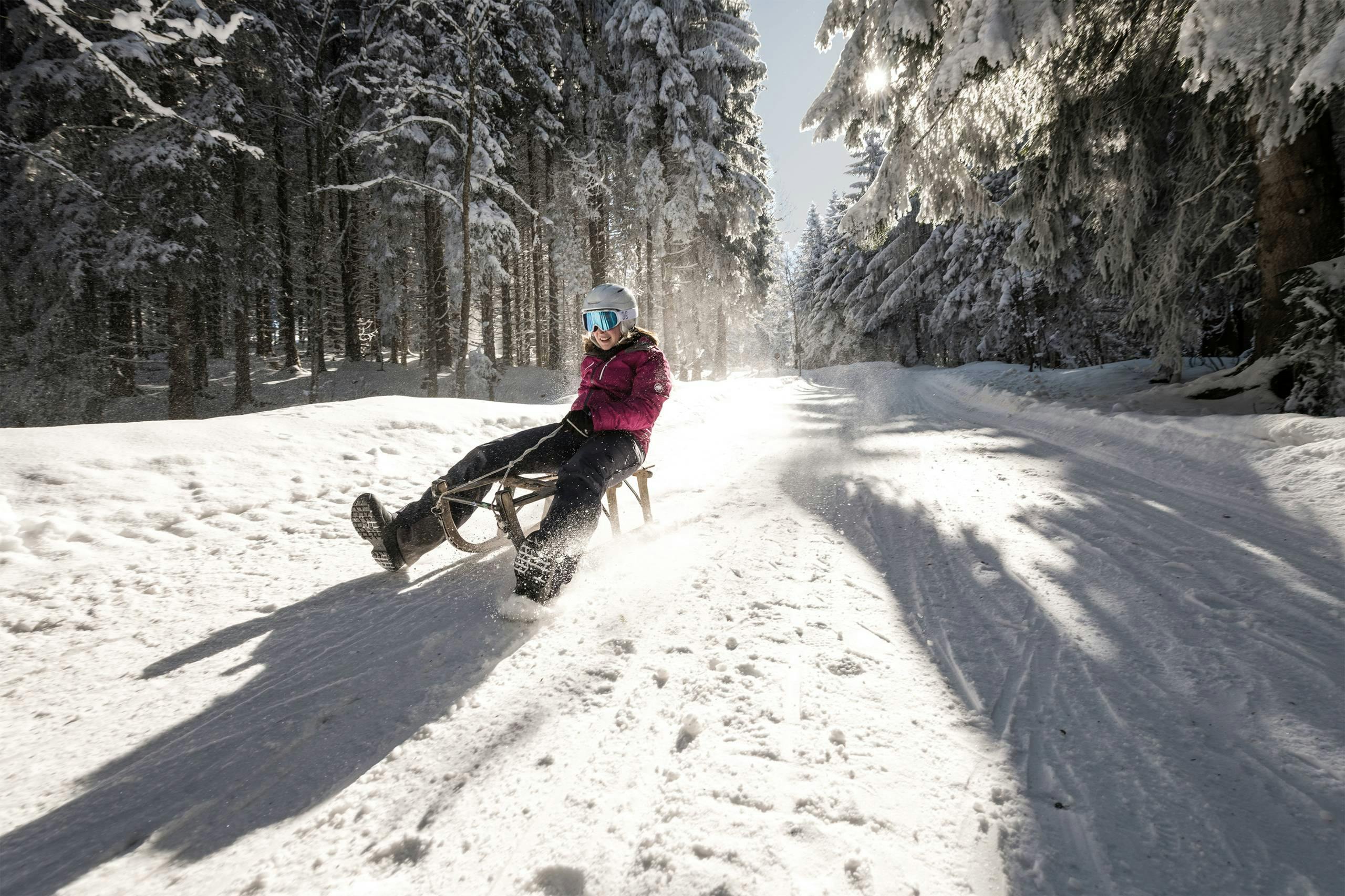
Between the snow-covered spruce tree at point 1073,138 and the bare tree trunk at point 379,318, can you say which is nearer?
the snow-covered spruce tree at point 1073,138

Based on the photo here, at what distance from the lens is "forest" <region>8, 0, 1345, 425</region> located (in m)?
5.61

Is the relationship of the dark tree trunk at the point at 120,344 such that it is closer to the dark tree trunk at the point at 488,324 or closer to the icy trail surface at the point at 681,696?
the dark tree trunk at the point at 488,324

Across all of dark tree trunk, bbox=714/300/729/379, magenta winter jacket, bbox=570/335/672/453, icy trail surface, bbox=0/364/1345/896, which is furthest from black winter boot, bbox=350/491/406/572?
dark tree trunk, bbox=714/300/729/379

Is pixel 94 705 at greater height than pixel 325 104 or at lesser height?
lesser

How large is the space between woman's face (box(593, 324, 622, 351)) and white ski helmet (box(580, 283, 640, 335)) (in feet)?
0.08

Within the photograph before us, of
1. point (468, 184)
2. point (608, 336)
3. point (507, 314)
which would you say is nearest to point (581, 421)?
point (608, 336)

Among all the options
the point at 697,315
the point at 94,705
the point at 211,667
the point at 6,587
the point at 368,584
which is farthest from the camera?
the point at 697,315

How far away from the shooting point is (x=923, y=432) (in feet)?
25.6

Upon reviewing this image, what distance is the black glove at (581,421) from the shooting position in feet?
11.1

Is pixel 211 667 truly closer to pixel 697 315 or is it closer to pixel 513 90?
pixel 513 90

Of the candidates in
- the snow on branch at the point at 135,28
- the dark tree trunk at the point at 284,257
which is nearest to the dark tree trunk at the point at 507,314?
the dark tree trunk at the point at 284,257

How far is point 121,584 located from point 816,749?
3479 mm

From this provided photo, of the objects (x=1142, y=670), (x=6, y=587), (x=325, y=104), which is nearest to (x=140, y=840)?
(x=6, y=587)

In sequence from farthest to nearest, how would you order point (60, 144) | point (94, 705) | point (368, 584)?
point (60, 144)
point (368, 584)
point (94, 705)
